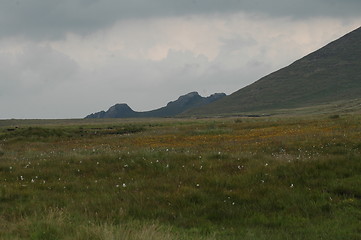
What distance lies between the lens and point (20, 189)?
11852 mm

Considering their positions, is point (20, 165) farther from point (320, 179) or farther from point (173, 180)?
point (320, 179)

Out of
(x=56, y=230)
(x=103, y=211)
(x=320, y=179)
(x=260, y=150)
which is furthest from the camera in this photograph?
(x=260, y=150)

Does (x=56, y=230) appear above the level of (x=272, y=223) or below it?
above

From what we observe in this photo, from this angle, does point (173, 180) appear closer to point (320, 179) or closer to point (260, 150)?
point (320, 179)

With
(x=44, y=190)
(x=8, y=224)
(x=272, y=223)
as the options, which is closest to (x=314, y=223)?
(x=272, y=223)

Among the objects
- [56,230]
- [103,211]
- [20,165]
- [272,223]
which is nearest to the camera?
[56,230]

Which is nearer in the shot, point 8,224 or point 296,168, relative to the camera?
point 8,224

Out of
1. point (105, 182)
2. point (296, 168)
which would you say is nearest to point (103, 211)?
point (105, 182)

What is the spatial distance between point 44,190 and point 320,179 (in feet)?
28.1

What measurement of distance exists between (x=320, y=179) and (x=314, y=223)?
9.97 ft

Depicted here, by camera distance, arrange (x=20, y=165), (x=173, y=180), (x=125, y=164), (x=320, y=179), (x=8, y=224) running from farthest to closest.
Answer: (x=20, y=165), (x=125, y=164), (x=173, y=180), (x=320, y=179), (x=8, y=224)

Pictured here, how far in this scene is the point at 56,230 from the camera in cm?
705

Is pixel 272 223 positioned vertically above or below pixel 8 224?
below

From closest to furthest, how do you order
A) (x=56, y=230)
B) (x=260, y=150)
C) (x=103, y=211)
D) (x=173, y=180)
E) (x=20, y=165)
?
(x=56, y=230) < (x=103, y=211) < (x=173, y=180) < (x=20, y=165) < (x=260, y=150)
